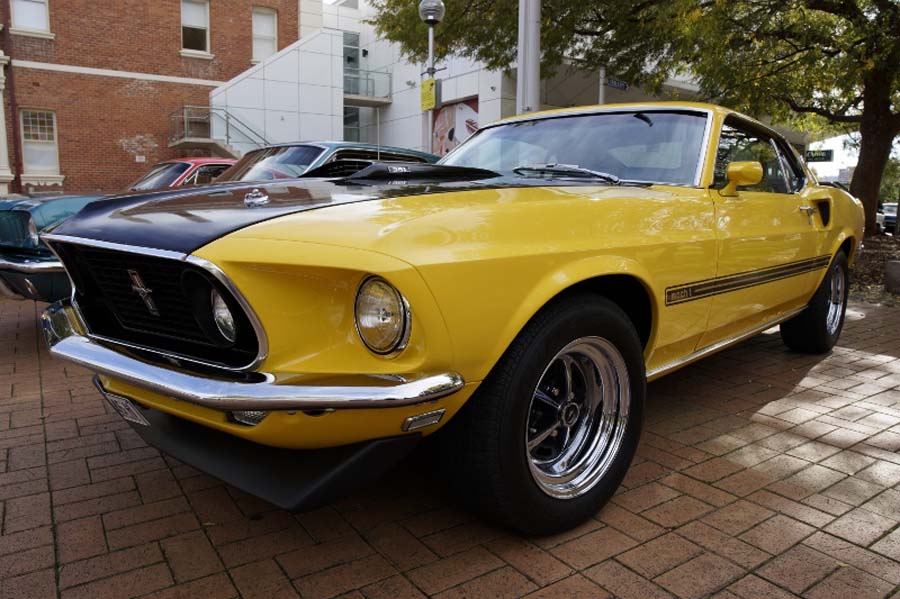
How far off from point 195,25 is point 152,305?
20443mm

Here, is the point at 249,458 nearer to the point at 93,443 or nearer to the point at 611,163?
the point at 93,443

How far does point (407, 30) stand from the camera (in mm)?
11930

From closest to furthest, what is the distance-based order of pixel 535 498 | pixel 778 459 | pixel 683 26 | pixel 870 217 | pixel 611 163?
pixel 535 498, pixel 778 459, pixel 611 163, pixel 683 26, pixel 870 217

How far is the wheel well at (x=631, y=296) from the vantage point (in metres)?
2.54

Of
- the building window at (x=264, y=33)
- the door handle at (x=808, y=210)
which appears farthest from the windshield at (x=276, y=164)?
the building window at (x=264, y=33)

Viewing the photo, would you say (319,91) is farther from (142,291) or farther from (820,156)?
(142,291)

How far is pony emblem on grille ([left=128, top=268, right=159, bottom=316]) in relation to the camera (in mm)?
2111

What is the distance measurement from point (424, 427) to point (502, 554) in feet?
2.09

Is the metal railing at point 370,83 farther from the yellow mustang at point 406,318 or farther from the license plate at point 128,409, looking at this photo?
the license plate at point 128,409

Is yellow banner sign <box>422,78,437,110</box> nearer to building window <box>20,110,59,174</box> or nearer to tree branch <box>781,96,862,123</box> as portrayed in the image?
tree branch <box>781,96,862,123</box>

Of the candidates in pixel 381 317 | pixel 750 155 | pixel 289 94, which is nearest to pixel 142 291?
pixel 381 317

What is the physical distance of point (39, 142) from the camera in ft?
58.5

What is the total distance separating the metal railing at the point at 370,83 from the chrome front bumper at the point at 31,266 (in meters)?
19.2

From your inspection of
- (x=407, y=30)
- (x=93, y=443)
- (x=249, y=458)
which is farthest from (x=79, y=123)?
(x=249, y=458)
